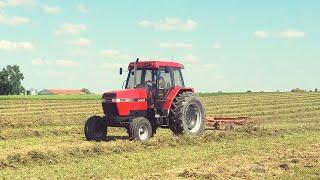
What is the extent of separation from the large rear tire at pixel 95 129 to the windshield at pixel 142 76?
1.31 metres

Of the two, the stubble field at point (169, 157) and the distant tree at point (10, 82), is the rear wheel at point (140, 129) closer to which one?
the stubble field at point (169, 157)

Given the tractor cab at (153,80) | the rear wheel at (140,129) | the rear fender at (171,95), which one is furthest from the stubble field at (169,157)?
the tractor cab at (153,80)

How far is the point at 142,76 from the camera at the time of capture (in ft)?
41.6

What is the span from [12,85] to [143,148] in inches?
3001

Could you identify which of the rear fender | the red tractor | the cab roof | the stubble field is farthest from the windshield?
the stubble field

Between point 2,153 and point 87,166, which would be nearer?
point 87,166

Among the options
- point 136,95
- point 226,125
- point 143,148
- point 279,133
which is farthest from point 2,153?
point 279,133

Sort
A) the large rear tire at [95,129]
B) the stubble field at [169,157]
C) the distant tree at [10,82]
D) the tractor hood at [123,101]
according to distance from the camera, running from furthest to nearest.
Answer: the distant tree at [10,82]
the large rear tire at [95,129]
the tractor hood at [123,101]
the stubble field at [169,157]

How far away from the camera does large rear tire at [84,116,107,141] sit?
484 inches

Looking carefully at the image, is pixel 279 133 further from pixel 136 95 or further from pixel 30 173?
pixel 30 173

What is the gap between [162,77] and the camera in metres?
12.6

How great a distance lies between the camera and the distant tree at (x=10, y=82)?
81125 mm

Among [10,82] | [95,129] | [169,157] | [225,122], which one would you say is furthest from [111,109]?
[10,82]

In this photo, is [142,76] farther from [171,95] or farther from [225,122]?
[225,122]
